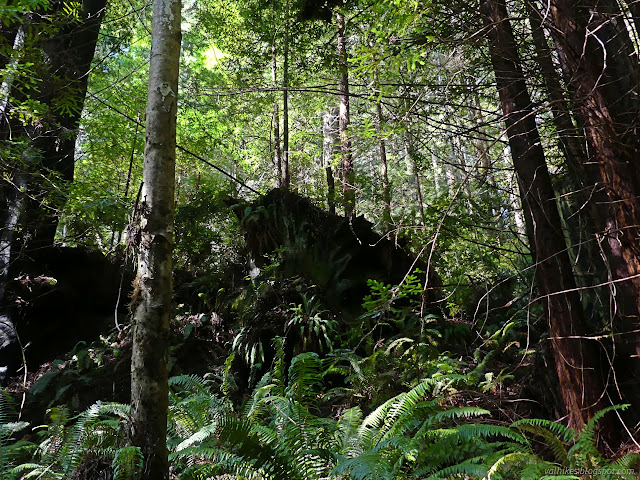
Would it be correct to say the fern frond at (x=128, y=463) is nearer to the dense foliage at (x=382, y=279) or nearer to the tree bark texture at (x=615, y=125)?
the dense foliage at (x=382, y=279)

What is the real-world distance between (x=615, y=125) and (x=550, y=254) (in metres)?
1.14

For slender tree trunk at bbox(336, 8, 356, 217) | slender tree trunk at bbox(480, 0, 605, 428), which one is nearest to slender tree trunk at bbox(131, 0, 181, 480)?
slender tree trunk at bbox(480, 0, 605, 428)

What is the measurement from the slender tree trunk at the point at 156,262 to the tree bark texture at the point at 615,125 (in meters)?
2.88

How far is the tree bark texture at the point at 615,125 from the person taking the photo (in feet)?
8.94

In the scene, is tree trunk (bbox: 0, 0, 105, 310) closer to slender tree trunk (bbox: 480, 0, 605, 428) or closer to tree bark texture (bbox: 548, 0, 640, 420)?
slender tree trunk (bbox: 480, 0, 605, 428)

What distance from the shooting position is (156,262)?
10.1ft

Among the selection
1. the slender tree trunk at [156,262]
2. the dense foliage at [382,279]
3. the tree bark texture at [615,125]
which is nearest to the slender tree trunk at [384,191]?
the dense foliage at [382,279]

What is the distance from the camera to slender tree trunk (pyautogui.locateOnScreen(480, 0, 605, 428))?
3.35 meters

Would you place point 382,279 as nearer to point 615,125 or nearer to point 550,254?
point 550,254

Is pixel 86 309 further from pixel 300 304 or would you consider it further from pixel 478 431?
pixel 478 431

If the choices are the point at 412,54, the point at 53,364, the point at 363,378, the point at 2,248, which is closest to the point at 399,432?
the point at 363,378

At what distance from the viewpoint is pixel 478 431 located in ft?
10.3

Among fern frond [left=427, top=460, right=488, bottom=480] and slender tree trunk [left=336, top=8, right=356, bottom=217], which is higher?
slender tree trunk [left=336, top=8, right=356, bottom=217]

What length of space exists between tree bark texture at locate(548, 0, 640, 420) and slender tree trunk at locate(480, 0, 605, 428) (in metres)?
0.30
